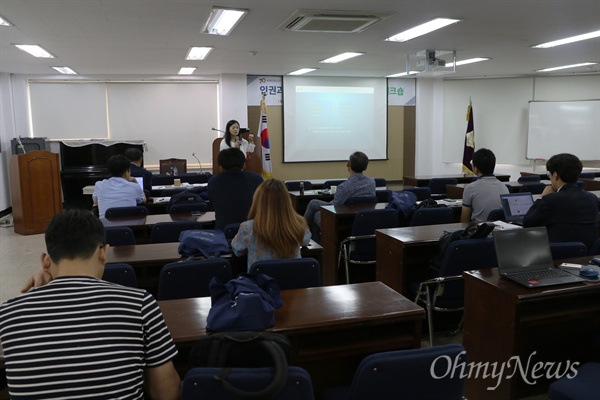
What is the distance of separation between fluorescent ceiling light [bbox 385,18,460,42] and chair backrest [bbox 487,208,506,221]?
2442 mm

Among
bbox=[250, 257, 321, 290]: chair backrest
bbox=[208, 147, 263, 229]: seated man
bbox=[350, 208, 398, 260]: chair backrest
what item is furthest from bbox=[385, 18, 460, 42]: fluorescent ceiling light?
bbox=[250, 257, 321, 290]: chair backrest

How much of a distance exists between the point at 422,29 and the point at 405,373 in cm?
545

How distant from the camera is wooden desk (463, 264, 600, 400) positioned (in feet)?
7.88

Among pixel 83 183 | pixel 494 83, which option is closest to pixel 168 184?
pixel 83 183

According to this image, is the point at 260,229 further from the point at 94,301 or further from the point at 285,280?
the point at 94,301

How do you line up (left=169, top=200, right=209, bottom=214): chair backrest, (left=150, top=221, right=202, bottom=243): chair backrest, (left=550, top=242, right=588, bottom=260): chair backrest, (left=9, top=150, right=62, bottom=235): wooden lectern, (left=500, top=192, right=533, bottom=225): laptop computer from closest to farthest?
(left=550, top=242, right=588, bottom=260): chair backrest, (left=150, top=221, right=202, bottom=243): chair backrest, (left=500, top=192, right=533, bottom=225): laptop computer, (left=169, top=200, right=209, bottom=214): chair backrest, (left=9, top=150, right=62, bottom=235): wooden lectern

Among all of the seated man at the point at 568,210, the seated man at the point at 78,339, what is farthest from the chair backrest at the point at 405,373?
the seated man at the point at 568,210

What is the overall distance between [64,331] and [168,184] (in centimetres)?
633

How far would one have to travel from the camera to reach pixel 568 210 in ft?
11.2

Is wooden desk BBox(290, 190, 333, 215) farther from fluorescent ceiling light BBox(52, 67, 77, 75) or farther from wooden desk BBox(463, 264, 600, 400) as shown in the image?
fluorescent ceiling light BBox(52, 67, 77, 75)

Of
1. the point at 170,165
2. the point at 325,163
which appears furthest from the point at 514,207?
the point at 325,163

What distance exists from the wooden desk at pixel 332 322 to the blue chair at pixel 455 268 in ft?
3.07

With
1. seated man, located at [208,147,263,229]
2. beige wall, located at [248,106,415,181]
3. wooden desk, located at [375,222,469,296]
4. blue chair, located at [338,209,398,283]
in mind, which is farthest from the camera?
beige wall, located at [248,106,415,181]

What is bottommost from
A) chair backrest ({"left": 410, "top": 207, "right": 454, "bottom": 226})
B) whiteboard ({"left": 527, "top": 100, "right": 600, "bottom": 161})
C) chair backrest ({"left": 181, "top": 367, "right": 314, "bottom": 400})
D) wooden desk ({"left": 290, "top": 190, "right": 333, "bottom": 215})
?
wooden desk ({"left": 290, "top": 190, "right": 333, "bottom": 215})
